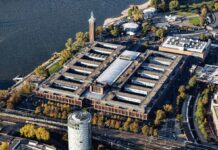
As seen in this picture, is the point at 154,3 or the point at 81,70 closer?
the point at 81,70

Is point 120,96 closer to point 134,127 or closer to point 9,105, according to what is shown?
point 134,127

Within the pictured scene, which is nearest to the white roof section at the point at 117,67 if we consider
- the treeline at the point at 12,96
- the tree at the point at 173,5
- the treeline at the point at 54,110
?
the treeline at the point at 54,110

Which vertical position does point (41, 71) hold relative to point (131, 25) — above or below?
below

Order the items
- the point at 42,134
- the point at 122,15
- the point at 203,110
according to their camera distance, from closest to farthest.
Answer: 1. the point at 42,134
2. the point at 203,110
3. the point at 122,15

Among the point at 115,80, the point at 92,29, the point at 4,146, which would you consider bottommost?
the point at 4,146

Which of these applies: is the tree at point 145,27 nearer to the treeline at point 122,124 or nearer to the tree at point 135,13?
the tree at point 135,13

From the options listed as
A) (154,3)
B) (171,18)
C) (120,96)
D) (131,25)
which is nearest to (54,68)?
(120,96)

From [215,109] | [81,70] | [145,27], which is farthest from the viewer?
[145,27]
